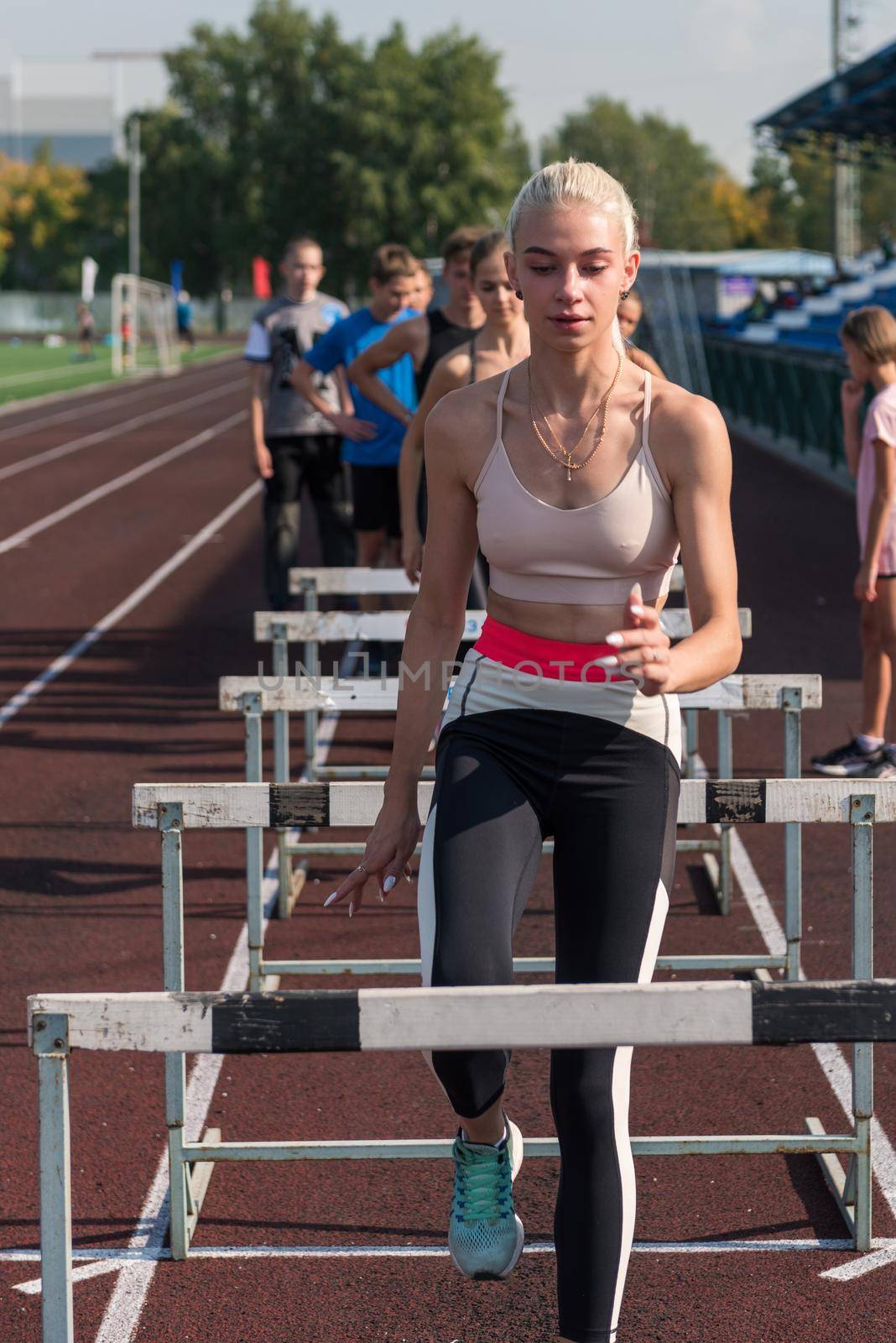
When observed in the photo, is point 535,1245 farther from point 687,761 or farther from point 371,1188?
point 687,761

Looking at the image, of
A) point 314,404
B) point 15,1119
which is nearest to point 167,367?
point 314,404

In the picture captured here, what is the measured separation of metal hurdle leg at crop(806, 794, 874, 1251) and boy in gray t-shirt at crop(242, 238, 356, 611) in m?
5.96

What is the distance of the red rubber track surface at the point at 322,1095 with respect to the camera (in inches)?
141

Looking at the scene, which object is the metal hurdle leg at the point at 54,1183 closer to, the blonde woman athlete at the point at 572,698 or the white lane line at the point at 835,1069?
the blonde woman athlete at the point at 572,698

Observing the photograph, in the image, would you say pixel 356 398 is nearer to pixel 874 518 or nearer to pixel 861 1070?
pixel 874 518

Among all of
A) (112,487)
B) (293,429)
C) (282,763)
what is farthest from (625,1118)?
(112,487)

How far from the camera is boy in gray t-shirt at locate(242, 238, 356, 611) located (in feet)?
30.8

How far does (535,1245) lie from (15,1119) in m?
1.46

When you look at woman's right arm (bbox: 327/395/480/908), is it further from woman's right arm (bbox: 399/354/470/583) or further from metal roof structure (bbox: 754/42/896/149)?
metal roof structure (bbox: 754/42/896/149)

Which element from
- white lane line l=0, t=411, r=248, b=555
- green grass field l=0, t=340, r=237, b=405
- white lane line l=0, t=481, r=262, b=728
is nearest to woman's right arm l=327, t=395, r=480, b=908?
white lane line l=0, t=481, r=262, b=728

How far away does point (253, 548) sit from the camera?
16.3m

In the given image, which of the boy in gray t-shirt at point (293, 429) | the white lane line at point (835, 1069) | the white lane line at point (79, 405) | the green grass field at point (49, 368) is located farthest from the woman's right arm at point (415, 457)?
the green grass field at point (49, 368)

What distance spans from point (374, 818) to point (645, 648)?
107 cm

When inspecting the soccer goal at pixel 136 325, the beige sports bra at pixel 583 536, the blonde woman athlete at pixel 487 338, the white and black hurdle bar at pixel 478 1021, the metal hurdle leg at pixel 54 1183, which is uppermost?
the soccer goal at pixel 136 325
